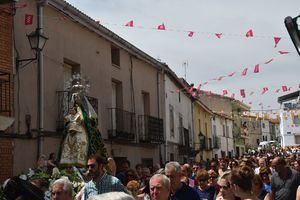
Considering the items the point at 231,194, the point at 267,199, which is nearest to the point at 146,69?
the point at 267,199

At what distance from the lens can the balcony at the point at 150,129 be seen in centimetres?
1998

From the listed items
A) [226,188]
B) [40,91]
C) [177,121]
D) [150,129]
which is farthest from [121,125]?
[226,188]

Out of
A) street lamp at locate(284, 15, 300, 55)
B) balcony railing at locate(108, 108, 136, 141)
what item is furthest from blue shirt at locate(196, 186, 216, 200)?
balcony railing at locate(108, 108, 136, 141)

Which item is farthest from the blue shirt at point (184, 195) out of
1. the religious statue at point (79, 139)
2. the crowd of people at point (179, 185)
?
the religious statue at point (79, 139)

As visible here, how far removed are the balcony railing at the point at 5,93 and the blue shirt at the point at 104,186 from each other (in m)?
5.46

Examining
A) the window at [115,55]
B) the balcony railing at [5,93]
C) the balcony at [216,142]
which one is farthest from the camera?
the balcony at [216,142]

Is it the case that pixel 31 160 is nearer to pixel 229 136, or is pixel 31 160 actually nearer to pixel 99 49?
pixel 99 49

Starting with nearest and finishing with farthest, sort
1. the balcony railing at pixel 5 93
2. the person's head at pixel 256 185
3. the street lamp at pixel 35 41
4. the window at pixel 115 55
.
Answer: the person's head at pixel 256 185
the balcony railing at pixel 5 93
the street lamp at pixel 35 41
the window at pixel 115 55

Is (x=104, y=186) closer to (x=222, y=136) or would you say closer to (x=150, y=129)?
(x=150, y=129)

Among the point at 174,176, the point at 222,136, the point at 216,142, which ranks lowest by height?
the point at 174,176

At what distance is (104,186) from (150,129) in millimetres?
14792

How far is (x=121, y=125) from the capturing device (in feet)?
58.9

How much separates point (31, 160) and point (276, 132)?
80127 millimetres

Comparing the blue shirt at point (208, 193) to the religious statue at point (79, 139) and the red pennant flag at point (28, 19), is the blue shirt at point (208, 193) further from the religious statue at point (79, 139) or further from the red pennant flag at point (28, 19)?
the red pennant flag at point (28, 19)
